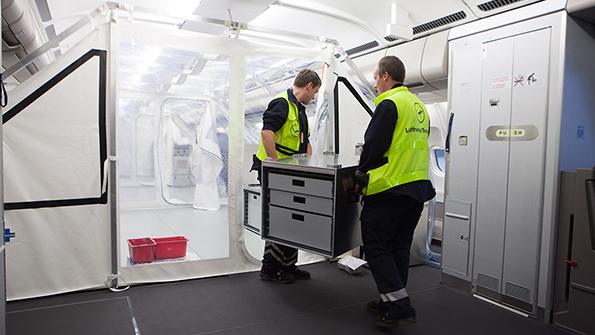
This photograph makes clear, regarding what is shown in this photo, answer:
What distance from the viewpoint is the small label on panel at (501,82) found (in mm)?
3102

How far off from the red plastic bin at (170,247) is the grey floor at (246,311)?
27 centimetres

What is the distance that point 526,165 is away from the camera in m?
2.97

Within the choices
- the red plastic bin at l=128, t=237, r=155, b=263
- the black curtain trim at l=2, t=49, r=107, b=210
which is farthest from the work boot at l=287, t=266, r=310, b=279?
the black curtain trim at l=2, t=49, r=107, b=210

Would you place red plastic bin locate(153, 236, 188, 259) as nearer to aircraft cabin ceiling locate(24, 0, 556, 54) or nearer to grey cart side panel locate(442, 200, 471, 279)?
aircraft cabin ceiling locate(24, 0, 556, 54)

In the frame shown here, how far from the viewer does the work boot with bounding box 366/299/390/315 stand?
2.81m

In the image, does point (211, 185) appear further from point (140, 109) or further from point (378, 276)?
point (378, 276)

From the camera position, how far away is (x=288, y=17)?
402cm

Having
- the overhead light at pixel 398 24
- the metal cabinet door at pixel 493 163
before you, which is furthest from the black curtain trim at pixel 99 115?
the metal cabinet door at pixel 493 163

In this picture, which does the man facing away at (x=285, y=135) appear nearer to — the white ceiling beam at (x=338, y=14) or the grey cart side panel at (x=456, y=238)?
the white ceiling beam at (x=338, y=14)

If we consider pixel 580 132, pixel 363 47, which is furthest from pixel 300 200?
pixel 363 47

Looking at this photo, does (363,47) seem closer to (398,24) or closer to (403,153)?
(398,24)

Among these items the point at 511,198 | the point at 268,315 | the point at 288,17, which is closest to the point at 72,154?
the point at 268,315

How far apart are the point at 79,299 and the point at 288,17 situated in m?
3.07

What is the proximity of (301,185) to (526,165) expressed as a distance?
1664mm
